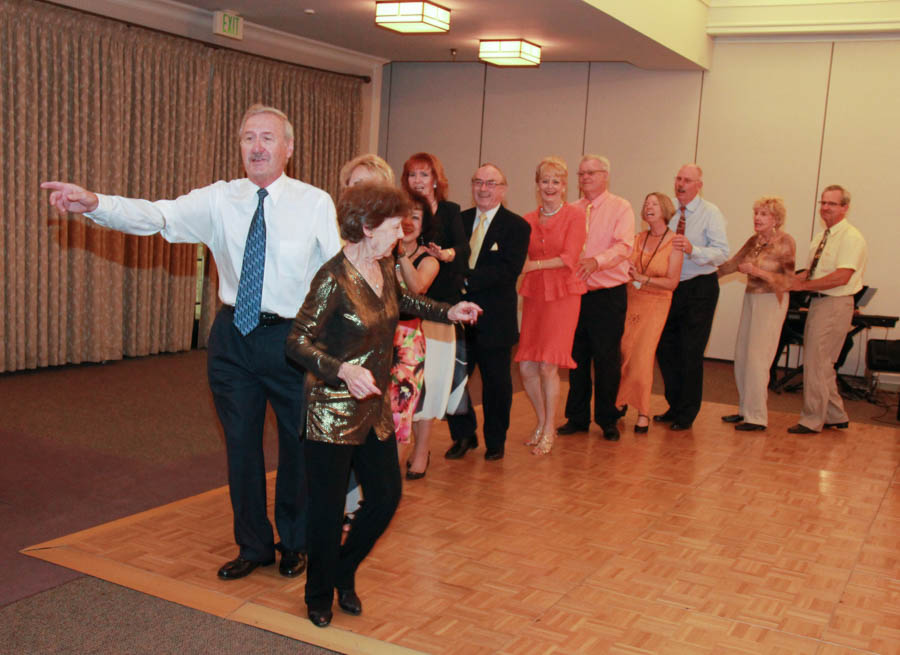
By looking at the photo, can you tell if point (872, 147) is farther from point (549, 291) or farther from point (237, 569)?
point (237, 569)

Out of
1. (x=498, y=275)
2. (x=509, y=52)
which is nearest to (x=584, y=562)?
A: (x=498, y=275)

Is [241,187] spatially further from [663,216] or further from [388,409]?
[663,216]

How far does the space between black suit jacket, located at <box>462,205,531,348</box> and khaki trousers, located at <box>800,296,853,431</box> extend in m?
2.60

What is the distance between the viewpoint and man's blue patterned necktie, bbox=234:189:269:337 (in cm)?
320

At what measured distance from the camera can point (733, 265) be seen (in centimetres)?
662

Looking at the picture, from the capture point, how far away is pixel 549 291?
5.36m

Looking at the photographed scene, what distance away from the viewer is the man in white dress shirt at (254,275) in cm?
322

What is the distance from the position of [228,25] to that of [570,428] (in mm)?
4780

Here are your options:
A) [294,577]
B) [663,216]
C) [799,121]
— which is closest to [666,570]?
[294,577]

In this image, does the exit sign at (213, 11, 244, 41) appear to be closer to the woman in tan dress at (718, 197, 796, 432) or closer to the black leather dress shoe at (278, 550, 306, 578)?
the woman in tan dress at (718, 197, 796, 432)

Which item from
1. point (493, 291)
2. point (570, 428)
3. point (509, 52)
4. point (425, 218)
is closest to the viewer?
point (425, 218)

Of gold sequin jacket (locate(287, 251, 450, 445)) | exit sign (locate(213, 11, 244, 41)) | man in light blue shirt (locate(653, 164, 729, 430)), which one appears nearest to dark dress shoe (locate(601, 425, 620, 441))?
man in light blue shirt (locate(653, 164, 729, 430))

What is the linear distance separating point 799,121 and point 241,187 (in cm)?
755

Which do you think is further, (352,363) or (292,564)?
(292,564)
